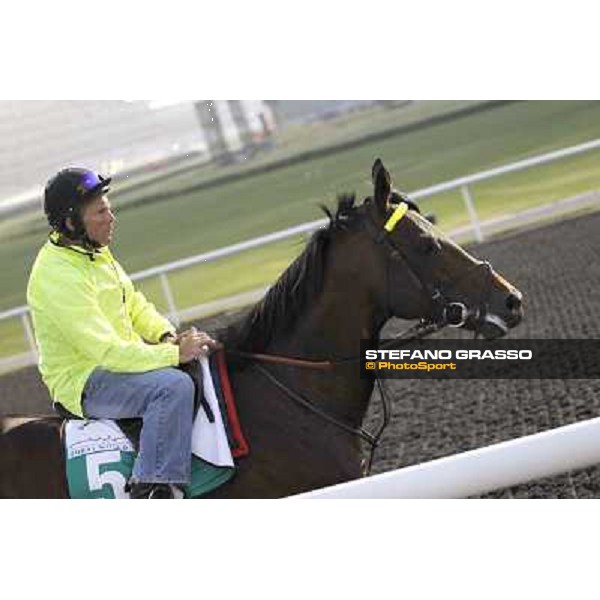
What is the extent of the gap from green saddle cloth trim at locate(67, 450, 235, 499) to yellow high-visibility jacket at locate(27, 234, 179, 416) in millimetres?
162

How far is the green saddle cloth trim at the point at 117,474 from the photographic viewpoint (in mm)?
3459

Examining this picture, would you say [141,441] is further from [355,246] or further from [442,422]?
[442,422]

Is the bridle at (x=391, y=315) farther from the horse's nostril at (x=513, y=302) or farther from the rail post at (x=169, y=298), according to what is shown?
the rail post at (x=169, y=298)

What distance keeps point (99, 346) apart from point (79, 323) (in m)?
0.09

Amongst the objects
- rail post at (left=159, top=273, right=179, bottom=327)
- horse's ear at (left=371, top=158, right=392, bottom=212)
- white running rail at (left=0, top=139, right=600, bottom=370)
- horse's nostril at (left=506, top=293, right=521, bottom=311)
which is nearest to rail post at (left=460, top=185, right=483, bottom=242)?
white running rail at (left=0, top=139, right=600, bottom=370)

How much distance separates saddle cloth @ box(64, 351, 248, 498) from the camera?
345 cm

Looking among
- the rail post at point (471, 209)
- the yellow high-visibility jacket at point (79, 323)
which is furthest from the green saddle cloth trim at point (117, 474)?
the rail post at point (471, 209)

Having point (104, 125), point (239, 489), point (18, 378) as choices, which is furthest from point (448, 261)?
point (18, 378)

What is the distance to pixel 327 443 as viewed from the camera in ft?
11.5

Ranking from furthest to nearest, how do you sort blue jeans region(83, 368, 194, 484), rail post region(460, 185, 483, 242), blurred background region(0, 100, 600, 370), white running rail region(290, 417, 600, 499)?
rail post region(460, 185, 483, 242) < blurred background region(0, 100, 600, 370) < blue jeans region(83, 368, 194, 484) < white running rail region(290, 417, 600, 499)

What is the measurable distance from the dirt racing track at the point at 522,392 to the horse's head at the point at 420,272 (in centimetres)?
17

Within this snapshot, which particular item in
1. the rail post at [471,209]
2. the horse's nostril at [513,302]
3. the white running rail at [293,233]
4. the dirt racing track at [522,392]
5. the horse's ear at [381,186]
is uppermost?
the horse's ear at [381,186]

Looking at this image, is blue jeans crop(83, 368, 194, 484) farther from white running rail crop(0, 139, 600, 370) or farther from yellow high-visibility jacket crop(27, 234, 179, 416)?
white running rail crop(0, 139, 600, 370)
